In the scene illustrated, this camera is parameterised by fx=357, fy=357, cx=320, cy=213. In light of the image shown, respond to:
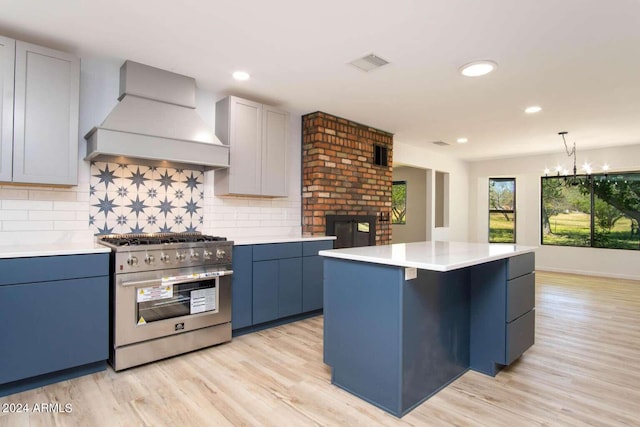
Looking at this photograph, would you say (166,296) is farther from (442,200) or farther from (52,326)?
(442,200)

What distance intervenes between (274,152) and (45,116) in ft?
6.63

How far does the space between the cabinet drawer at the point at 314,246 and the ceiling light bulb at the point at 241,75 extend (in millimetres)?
1745

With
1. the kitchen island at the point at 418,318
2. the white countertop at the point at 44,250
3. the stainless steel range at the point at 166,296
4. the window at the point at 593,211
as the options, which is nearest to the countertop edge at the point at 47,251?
the white countertop at the point at 44,250

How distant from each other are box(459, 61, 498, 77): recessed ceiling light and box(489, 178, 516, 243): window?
579cm

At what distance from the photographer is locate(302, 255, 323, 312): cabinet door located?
3839 mm

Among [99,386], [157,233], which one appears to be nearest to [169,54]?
[157,233]

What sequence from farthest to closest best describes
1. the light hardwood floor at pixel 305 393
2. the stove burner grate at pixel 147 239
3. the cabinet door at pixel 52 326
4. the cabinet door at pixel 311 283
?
1. the cabinet door at pixel 311 283
2. the stove burner grate at pixel 147 239
3. the cabinet door at pixel 52 326
4. the light hardwood floor at pixel 305 393

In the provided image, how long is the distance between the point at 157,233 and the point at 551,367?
3.50 metres

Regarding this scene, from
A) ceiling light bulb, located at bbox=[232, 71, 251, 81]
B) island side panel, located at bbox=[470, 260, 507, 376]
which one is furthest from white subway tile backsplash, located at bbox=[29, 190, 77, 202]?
island side panel, located at bbox=[470, 260, 507, 376]

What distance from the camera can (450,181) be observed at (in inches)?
297

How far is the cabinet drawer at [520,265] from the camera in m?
2.55

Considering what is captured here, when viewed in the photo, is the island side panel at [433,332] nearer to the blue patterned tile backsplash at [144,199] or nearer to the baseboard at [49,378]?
the baseboard at [49,378]

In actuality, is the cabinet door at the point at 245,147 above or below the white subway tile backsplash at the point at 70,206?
above

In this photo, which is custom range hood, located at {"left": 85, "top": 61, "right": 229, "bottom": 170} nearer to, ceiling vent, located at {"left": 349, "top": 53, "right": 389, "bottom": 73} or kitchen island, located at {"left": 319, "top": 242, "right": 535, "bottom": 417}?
ceiling vent, located at {"left": 349, "top": 53, "right": 389, "bottom": 73}
